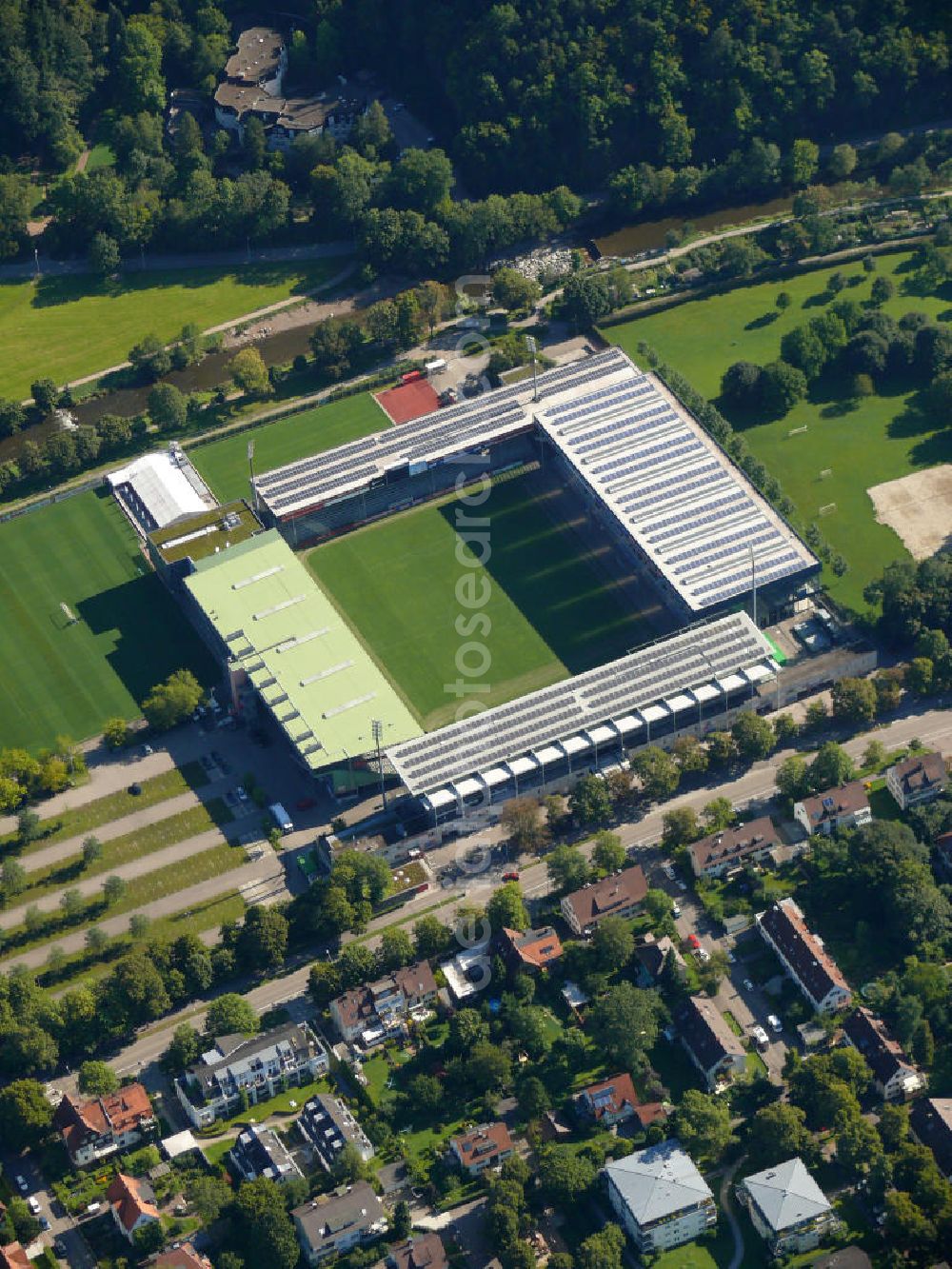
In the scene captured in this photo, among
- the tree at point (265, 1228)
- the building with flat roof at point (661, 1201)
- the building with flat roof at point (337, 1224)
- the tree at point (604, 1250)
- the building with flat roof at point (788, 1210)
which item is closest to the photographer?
the tree at point (604, 1250)

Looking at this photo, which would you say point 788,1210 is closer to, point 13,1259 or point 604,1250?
point 604,1250

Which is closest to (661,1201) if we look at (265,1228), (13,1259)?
(265,1228)

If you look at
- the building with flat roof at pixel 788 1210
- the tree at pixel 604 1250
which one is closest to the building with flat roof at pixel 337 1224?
the tree at pixel 604 1250

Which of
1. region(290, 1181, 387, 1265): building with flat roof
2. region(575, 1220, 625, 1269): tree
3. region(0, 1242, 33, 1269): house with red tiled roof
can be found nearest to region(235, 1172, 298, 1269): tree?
region(290, 1181, 387, 1265): building with flat roof

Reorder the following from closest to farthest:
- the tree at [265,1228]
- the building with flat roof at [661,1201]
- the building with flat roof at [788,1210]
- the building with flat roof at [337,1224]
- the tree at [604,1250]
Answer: the tree at [604,1250] < the building with flat roof at [788,1210] < the tree at [265,1228] < the building with flat roof at [661,1201] < the building with flat roof at [337,1224]

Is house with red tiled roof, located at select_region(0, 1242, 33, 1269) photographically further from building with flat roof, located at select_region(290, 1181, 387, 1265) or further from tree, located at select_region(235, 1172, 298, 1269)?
building with flat roof, located at select_region(290, 1181, 387, 1265)

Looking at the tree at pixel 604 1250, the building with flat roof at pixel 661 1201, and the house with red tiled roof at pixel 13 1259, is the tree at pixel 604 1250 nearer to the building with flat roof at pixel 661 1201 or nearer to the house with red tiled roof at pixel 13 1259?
the building with flat roof at pixel 661 1201
